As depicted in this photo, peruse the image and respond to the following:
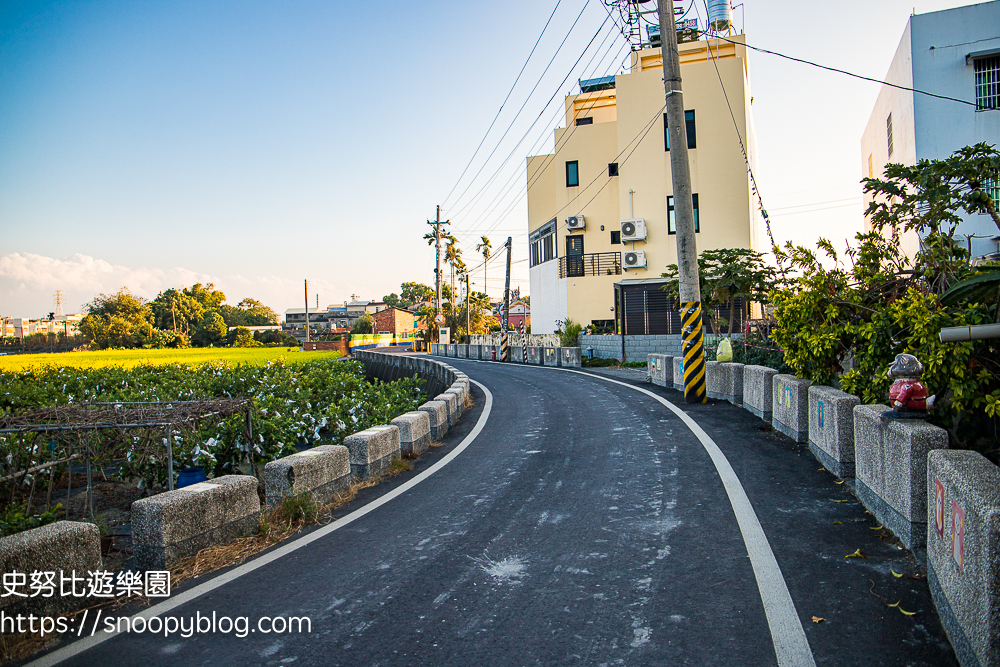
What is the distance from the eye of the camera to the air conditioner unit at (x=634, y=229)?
3456 centimetres

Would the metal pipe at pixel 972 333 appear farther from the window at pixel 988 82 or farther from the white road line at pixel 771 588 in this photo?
the window at pixel 988 82

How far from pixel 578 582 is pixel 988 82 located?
73.8 ft

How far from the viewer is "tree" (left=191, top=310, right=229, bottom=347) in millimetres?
81188

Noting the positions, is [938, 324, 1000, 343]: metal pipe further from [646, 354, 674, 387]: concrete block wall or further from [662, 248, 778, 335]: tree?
[662, 248, 778, 335]: tree

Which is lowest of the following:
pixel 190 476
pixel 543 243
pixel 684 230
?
pixel 190 476

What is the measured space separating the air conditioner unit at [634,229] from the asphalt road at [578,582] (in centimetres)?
2840

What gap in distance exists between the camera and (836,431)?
639cm

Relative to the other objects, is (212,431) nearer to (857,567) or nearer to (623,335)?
(857,567)

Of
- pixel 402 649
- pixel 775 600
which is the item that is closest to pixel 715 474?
pixel 775 600

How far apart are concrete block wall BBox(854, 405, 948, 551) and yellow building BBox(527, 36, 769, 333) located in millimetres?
28302

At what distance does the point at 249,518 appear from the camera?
5441mm

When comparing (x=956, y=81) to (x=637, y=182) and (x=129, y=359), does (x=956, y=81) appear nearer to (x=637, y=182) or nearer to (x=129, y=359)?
(x=637, y=182)

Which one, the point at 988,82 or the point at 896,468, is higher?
the point at 988,82

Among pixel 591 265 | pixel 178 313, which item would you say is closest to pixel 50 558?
pixel 591 265
